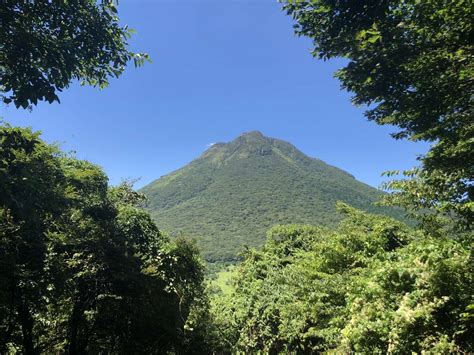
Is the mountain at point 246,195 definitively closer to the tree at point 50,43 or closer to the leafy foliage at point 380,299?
the leafy foliage at point 380,299

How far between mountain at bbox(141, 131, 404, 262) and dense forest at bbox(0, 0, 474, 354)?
4912 cm

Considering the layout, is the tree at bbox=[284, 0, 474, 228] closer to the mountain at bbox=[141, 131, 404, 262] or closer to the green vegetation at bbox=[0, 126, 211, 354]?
the green vegetation at bbox=[0, 126, 211, 354]

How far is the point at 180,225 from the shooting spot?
93.3 m

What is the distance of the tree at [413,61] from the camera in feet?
19.7

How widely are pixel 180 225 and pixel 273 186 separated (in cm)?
4215

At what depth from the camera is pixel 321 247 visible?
15.4 m

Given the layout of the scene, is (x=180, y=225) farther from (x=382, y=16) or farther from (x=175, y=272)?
(x=382, y=16)

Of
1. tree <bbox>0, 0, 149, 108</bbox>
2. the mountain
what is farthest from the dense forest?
the mountain

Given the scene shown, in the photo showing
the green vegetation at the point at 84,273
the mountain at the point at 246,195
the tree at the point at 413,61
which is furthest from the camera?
the mountain at the point at 246,195

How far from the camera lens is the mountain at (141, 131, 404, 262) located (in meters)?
87.7

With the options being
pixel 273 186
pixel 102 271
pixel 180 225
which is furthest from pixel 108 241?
pixel 273 186

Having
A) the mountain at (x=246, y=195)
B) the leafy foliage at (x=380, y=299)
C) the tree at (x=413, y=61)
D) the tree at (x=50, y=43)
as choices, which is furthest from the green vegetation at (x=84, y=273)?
the mountain at (x=246, y=195)

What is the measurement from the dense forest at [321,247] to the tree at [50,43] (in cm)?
2

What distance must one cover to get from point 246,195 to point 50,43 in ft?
368
